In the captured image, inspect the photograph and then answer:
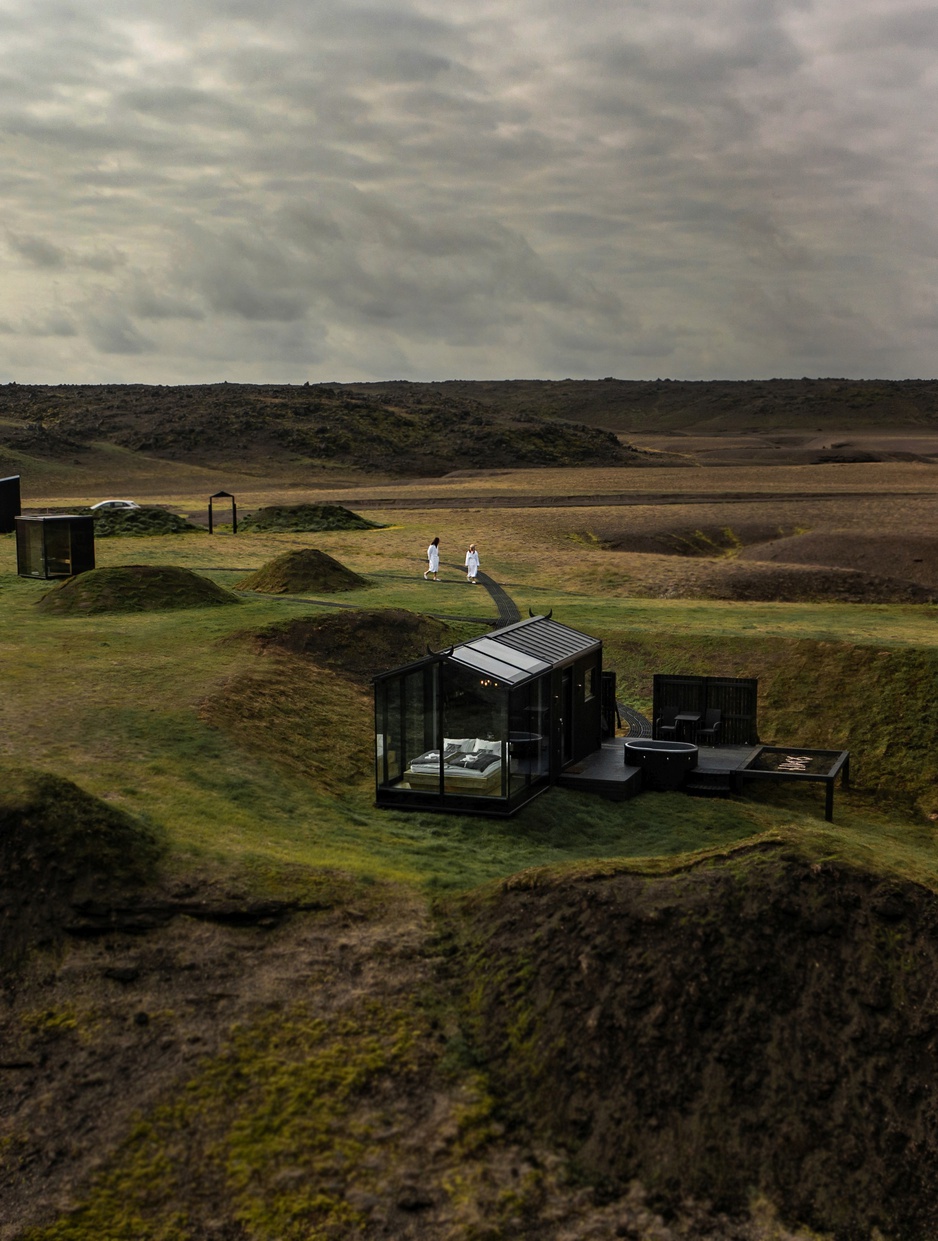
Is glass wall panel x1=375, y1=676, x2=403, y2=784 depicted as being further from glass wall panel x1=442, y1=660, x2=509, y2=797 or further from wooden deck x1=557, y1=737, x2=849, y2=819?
wooden deck x1=557, y1=737, x2=849, y2=819

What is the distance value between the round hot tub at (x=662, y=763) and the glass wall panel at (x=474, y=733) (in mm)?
4051

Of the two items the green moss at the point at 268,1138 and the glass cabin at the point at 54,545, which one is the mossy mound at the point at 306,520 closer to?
the glass cabin at the point at 54,545

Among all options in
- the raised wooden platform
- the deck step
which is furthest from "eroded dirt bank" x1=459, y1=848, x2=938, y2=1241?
the deck step

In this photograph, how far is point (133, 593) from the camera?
3547cm

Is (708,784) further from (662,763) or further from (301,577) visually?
(301,577)

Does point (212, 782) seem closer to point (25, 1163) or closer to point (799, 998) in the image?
point (25, 1163)

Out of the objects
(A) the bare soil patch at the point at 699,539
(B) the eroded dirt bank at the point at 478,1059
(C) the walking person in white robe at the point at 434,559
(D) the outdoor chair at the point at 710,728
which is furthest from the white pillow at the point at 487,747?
(A) the bare soil patch at the point at 699,539

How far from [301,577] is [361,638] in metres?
9.76

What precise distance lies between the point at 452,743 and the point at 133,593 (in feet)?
58.0

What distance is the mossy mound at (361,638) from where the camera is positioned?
3027cm

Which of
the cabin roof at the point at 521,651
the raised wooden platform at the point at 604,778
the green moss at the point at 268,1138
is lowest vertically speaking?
the green moss at the point at 268,1138

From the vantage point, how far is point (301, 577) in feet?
134

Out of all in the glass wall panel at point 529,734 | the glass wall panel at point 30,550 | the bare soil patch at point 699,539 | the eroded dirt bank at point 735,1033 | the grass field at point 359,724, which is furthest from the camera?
the bare soil patch at point 699,539

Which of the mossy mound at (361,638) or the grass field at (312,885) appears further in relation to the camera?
the mossy mound at (361,638)
